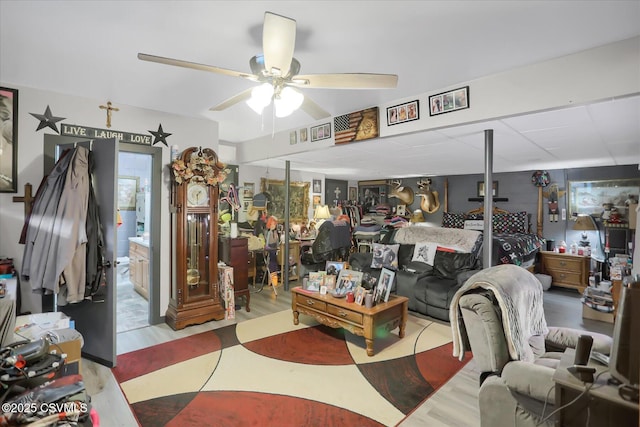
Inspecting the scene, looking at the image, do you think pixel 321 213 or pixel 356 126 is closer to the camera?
pixel 356 126

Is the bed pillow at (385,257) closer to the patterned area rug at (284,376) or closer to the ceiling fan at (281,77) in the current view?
the patterned area rug at (284,376)

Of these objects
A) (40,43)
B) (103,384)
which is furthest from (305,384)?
(40,43)

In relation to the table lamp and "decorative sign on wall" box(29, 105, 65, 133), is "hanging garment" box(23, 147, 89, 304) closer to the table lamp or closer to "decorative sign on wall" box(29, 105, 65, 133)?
"decorative sign on wall" box(29, 105, 65, 133)

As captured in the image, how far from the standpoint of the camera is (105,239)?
2.89 meters

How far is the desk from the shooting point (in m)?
1.06

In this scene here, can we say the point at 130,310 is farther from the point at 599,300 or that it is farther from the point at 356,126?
the point at 599,300

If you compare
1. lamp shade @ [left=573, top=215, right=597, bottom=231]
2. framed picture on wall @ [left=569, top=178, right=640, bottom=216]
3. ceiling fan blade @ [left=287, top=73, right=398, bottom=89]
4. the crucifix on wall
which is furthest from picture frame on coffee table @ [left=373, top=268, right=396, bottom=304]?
framed picture on wall @ [left=569, top=178, right=640, bottom=216]

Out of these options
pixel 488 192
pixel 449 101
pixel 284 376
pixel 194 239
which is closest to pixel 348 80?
pixel 449 101

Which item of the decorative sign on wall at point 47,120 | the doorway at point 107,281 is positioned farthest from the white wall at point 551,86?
the decorative sign on wall at point 47,120

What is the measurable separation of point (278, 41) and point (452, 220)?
22.7 ft

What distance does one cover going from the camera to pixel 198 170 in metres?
3.79

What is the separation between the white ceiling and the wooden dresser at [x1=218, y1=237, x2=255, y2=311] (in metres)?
1.79

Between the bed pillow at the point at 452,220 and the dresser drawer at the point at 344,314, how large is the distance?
16.9ft

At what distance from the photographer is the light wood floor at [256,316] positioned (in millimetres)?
2154
